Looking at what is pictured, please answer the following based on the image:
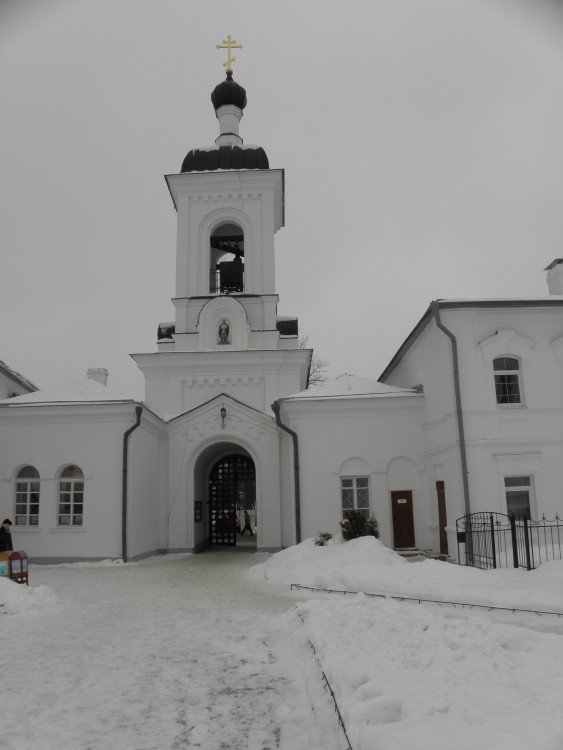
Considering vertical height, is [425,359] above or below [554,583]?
above

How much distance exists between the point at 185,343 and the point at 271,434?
5.48 metres

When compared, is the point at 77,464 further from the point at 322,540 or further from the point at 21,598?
the point at 21,598

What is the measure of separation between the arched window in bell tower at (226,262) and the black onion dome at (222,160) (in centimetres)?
228

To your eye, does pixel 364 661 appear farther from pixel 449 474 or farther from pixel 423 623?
pixel 449 474

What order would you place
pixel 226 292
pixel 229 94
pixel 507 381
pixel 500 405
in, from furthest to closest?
pixel 229 94 → pixel 226 292 → pixel 507 381 → pixel 500 405

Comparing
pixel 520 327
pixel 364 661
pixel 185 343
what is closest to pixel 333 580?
pixel 364 661

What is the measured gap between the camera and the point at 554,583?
31.9ft

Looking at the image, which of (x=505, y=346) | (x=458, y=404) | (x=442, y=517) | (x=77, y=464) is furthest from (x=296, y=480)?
(x=505, y=346)

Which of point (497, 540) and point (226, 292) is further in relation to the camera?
point (226, 292)

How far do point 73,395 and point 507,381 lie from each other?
37.1 feet

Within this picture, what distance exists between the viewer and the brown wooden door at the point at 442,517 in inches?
611

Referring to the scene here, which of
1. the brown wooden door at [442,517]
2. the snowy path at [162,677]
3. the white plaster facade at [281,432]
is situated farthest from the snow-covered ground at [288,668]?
the brown wooden door at [442,517]

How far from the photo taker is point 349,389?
58.7 ft

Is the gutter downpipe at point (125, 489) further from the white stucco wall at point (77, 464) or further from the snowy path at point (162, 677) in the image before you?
the snowy path at point (162, 677)
